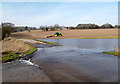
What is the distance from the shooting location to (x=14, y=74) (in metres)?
9.60

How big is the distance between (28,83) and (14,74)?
8.42 ft

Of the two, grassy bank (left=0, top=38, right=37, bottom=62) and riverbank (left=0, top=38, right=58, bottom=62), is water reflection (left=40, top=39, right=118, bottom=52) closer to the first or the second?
riverbank (left=0, top=38, right=58, bottom=62)

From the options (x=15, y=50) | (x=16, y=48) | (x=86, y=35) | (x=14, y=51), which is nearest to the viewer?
(x=14, y=51)

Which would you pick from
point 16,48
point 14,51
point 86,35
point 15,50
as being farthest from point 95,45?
point 86,35

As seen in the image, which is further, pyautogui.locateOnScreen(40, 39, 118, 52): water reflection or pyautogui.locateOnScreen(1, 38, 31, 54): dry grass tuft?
pyautogui.locateOnScreen(40, 39, 118, 52): water reflection

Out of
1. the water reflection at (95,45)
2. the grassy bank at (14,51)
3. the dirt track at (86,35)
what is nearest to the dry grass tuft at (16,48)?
the grassy bank at (14,51)

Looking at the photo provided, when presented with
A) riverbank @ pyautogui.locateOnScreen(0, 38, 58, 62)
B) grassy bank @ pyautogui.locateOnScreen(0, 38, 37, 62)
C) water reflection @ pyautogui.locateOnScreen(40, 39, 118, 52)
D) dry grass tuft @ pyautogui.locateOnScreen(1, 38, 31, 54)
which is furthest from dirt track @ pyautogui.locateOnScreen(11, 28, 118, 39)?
grassy bank @ pyautogui.locateOnScreen(0, 38, 37, 62)

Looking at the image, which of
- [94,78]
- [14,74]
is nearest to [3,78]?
[14,74]

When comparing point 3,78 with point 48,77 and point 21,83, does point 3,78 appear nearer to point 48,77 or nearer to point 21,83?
point 21,83

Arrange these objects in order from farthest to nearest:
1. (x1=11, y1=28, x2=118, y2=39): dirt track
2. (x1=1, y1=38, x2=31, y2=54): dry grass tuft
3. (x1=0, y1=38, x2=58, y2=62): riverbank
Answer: (x1=11, y1=28, x2=118, y2=39): dirt track, (x1=1, y1=38, x2=31, y2=54): dry grass tuft, (x1=0, y1=38, x2=58, y2=62): riverbank

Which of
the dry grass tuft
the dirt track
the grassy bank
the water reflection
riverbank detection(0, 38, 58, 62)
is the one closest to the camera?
the grassy bank

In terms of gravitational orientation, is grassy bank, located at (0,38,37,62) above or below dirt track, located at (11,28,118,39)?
below

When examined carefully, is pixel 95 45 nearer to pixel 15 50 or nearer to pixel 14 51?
pixel 15 50

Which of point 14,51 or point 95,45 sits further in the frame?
point 95,45
